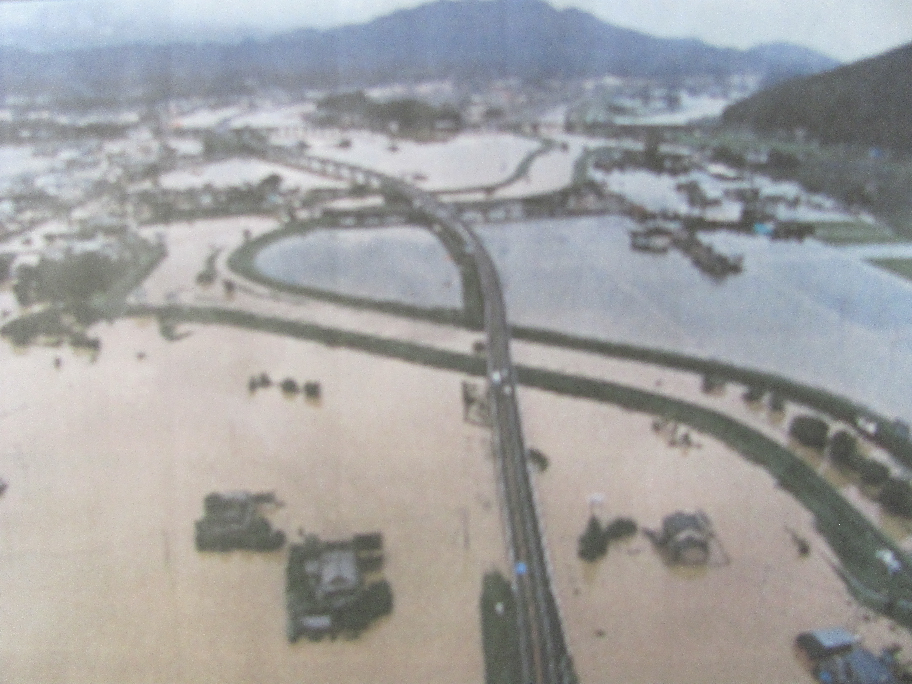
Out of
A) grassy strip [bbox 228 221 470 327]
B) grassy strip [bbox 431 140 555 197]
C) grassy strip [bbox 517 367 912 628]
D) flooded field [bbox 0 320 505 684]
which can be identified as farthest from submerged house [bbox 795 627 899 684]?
grassy strip [bbox 431 140 555 197]

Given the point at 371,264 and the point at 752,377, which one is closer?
the point at 752,377

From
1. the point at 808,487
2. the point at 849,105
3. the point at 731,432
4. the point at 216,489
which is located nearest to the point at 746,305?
the point at 731,432

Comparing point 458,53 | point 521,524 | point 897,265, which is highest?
point 458,53

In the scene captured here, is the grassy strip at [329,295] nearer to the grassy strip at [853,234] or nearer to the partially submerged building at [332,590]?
the partially submerged building at [332,590]

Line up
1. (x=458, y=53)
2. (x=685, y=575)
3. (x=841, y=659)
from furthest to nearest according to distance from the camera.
Answer: (x=458, y=53) → (x=685, y=575) → (x=841, y=659)

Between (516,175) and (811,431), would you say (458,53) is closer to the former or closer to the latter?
(516,175)

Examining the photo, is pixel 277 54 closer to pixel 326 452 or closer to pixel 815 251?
pixel 815 251

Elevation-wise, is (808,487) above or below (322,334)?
below

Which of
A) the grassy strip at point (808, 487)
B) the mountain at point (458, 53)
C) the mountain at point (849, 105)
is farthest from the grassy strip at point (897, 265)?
the mountain at point (458, 53)

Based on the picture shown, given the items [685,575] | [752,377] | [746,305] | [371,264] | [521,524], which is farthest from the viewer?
[371,264]

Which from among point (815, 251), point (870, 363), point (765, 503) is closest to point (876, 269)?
point (815, 251)
